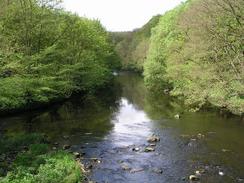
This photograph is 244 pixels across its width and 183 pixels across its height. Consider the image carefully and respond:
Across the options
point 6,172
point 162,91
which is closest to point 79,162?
point 6,172

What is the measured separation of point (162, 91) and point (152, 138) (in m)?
42.1

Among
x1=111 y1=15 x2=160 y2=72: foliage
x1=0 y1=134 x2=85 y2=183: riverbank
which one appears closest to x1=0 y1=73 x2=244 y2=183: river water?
x1=0 y1=134 x2=85 y2=183: riverbank

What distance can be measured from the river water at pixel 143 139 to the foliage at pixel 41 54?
2577 mm

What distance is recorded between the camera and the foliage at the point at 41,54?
124 ft

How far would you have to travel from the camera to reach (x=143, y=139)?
115 feet

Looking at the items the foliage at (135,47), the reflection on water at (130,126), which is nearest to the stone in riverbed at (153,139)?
the reflection on water at (130,126)

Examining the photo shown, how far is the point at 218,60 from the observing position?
140 ft

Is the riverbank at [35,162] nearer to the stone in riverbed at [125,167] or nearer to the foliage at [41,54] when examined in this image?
the stone in riverbed at [125,167]

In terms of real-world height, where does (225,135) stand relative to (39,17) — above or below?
below

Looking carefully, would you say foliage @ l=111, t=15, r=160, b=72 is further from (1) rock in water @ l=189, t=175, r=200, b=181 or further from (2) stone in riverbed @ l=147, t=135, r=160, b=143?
(1) rock in water @ l=189, t=175, r=200, b=181

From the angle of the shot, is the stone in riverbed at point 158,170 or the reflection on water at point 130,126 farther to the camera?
the reflection on water at point 130,126

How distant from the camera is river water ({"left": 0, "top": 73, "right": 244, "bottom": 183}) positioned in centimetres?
2603

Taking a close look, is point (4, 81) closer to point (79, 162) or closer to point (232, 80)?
point (79, 162)

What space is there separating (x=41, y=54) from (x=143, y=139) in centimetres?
1744
